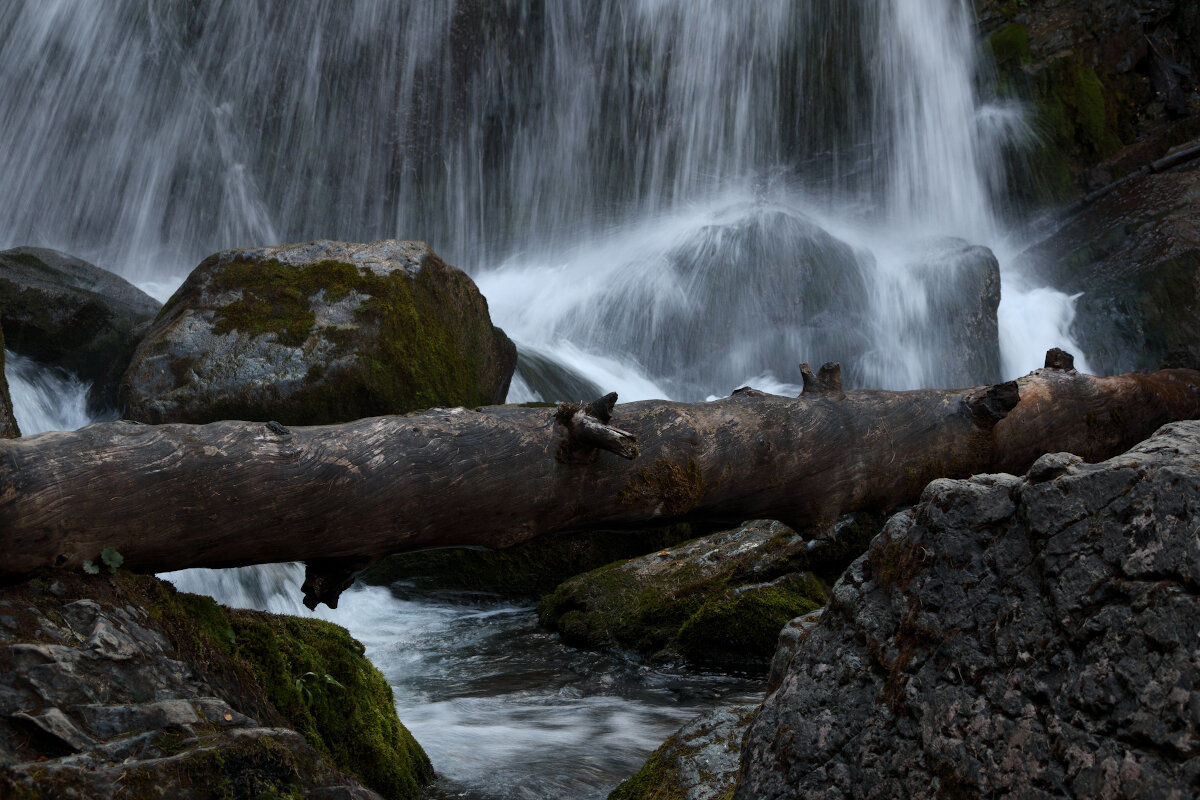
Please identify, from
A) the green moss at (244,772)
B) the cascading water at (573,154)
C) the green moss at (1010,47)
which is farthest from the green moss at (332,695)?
the green moss at (1010,47)

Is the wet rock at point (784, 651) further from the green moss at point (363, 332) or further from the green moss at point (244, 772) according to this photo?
the green moss at point (363, 332)

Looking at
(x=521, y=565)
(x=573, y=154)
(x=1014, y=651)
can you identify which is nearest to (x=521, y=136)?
(x=573, y=154)

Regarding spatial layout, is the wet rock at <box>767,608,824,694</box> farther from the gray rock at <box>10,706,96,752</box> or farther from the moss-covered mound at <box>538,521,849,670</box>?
the moss-covered mound at <box>538,521,849,670</box>

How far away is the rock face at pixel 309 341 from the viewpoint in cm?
791

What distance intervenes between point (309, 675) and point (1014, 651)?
266cm

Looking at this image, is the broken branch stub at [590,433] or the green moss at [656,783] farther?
the broken branch stub at [590,433]

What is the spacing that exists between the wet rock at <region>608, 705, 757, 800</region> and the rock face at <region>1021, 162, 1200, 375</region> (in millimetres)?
10054

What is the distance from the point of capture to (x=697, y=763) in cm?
375

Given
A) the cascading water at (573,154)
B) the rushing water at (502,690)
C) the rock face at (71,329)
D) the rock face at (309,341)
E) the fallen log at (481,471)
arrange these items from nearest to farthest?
the fallen log at (481,471) < the rushing water at (502,690) < the rock face at (309,341) < the rock face at (71,329) < the cascading water at (573,154)

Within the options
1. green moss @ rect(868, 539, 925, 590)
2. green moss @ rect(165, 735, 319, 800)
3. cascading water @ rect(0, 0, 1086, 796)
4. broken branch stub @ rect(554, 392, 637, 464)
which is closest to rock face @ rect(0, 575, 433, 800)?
green moss @ rect(165, 735, 319, 800)

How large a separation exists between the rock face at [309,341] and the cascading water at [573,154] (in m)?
5.39

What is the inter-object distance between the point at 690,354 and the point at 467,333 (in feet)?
17.8

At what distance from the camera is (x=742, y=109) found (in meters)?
17.4

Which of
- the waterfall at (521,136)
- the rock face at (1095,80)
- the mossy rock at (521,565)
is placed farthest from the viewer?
the waterfall at (521,136)
